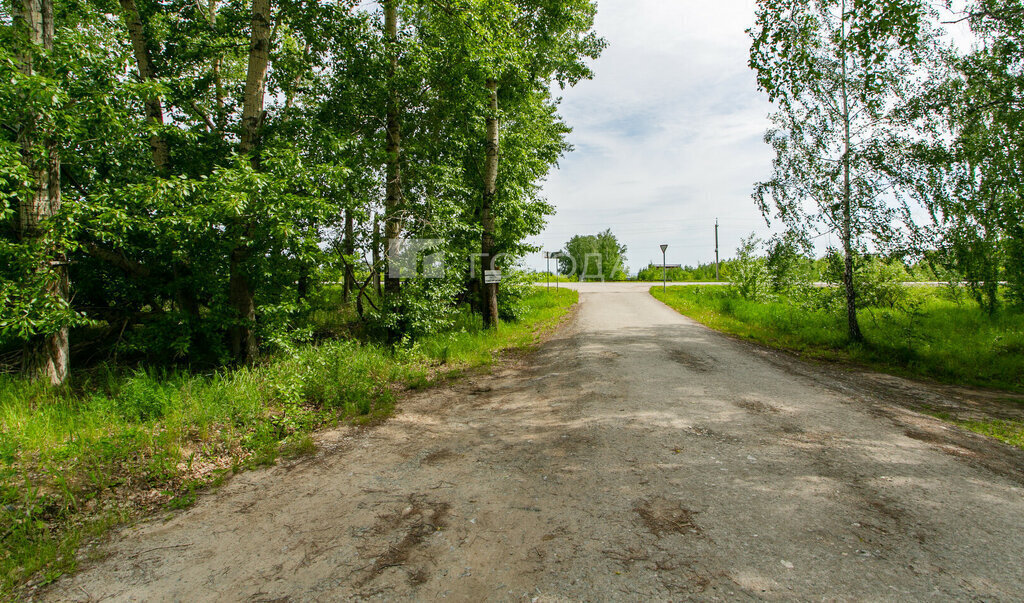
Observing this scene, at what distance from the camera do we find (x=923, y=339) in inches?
Answer: 390

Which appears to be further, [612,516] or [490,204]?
[490,204]

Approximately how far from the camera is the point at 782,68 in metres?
9.35

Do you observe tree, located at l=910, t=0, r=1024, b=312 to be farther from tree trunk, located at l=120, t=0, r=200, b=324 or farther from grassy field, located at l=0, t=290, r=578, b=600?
tree trunk, located at l=120, t=0, r=200, b=324

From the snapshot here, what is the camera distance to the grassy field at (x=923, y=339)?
8023 mm

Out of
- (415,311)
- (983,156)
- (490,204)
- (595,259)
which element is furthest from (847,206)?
(595,259)

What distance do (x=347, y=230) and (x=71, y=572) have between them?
6906mm

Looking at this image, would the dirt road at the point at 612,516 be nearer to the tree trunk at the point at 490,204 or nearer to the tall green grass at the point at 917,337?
the tall green grass at the point at 917,337

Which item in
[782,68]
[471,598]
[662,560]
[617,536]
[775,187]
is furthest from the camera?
[775,187]

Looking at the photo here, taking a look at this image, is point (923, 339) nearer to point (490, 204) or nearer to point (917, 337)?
point (917, 337)

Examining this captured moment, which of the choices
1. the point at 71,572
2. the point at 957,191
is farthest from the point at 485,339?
the point at 957,191

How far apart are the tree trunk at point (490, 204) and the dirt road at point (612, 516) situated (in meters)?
6.98

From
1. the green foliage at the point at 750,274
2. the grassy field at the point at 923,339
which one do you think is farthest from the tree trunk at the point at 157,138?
the green foliage at the point at 750,274

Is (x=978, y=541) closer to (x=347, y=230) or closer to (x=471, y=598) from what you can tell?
(x=471, y=598)

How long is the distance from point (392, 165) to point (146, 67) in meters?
4.29
